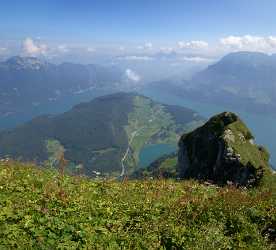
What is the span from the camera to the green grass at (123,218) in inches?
408

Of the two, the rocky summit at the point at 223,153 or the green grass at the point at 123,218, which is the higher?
the green grass at the point at 123,218

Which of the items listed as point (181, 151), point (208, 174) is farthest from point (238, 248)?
point (181, 151)

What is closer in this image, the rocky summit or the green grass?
the green grass

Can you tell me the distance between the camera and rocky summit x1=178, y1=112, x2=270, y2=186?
40.4 metres

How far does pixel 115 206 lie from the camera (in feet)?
42.0

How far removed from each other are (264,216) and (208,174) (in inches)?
1283

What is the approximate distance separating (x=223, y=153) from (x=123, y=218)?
33929mm

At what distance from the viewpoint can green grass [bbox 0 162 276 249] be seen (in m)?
10.4

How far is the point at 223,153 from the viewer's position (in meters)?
44.1

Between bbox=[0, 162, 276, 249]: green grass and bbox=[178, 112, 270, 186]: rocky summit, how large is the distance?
76.6 feet

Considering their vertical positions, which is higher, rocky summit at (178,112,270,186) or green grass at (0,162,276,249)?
green grass at (0,162,276,249)

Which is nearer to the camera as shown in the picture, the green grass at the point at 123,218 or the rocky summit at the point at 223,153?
the green grass at the point at 123,218

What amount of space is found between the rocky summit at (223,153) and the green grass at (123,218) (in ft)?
76.6

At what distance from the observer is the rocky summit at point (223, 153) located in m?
40.4
